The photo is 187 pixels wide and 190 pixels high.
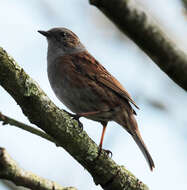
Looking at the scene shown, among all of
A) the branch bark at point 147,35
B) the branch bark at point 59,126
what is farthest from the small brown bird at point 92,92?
the branch bark at point 147,35

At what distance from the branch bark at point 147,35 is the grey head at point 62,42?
13.3 feet

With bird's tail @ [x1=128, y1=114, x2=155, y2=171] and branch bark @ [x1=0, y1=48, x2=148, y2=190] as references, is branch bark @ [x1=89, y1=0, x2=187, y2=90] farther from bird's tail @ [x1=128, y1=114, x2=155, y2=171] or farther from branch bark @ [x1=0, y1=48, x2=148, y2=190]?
bird's tail @ [x1=128, y1=114, x2=155, y2=171]

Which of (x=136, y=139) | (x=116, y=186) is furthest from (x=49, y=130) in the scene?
(x=136, y=139)

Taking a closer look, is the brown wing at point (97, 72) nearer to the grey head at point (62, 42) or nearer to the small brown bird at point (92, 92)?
the small brown bird at point (92, 92)

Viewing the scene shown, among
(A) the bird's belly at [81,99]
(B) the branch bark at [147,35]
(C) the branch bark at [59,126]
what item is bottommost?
(A) the bird's belly at [81,99]

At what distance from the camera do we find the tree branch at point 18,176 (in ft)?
8.25

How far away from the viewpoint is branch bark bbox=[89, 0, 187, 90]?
2.02 meters

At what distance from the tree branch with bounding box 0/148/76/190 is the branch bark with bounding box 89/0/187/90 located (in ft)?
3.91

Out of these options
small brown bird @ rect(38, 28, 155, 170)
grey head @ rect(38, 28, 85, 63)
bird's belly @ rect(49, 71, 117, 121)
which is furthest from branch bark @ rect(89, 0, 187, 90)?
grey head @ rect(38, 28, 85, 63)

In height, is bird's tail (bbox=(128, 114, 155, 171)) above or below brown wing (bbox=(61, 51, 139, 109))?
below

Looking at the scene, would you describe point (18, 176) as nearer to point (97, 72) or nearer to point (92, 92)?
point (92, 92)

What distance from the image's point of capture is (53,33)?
21.8ft

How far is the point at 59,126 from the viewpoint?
3016 millimetres

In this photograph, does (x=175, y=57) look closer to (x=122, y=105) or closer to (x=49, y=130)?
(x=49, y=130)
